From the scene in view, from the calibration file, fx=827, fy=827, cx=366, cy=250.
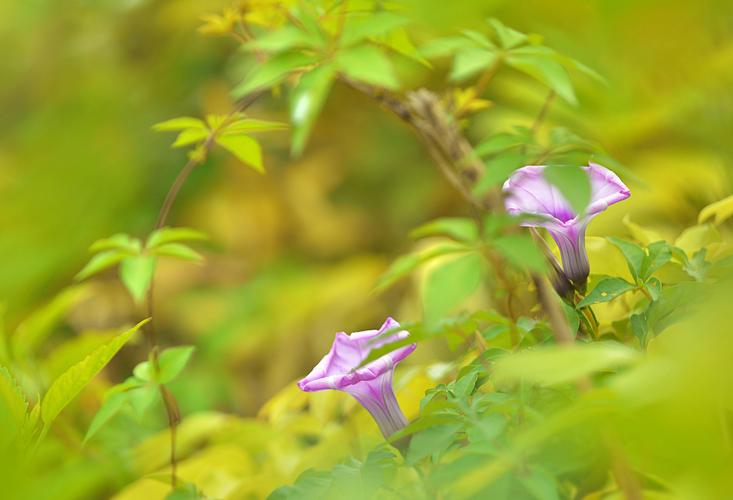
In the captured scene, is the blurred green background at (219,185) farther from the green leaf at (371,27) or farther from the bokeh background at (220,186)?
the green leaf at (371,27)

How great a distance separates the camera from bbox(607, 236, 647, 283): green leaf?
399 millimetres

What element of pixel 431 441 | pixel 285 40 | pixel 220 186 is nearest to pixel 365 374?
pixel 431 441

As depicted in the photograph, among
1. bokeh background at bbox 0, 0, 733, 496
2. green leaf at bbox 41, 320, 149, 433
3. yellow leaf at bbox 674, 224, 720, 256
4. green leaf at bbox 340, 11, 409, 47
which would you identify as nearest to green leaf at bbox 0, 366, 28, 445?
green leaf at bbox 41, 320, 149, 433

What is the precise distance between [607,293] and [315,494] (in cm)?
16

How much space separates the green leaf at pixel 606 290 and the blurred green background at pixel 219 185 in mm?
603

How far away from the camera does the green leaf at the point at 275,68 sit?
1.11 feet

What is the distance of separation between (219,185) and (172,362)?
110 cm

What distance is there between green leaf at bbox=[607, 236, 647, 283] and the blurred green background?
1.88 feet

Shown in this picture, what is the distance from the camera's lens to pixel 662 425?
0.26 m

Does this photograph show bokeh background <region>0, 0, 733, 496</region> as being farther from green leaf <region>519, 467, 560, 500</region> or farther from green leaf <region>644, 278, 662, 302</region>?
green leaf <region>519, 467, 560, 500</region>

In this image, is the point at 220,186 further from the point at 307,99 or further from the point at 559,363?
the point at 559,363

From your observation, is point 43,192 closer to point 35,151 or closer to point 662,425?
point 35,151

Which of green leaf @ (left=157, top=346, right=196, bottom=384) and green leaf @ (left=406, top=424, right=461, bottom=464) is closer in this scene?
green leaf @ (left=406, top=424, right=461, bottom=464)

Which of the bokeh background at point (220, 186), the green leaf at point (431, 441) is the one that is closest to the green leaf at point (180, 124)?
the green leaf at point (431, 441)
